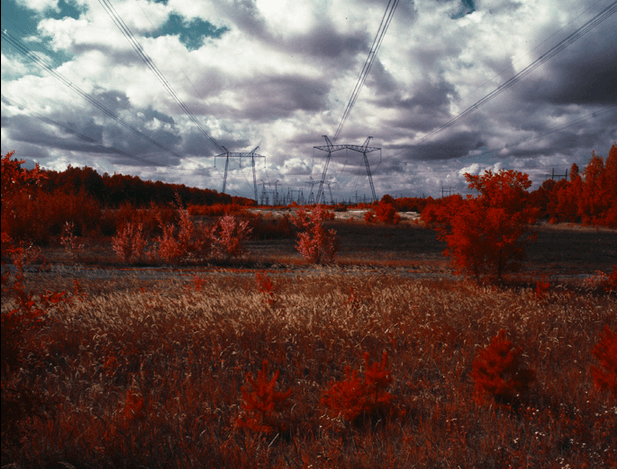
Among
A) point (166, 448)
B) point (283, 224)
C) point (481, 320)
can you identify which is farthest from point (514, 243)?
point (283, 224)

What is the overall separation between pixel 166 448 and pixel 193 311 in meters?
3.34

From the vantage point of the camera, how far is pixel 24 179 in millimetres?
2332

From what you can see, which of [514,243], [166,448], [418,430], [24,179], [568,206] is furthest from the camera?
[568,206]

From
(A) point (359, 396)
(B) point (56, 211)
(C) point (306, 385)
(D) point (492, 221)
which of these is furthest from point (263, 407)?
(B) point (56, 211)

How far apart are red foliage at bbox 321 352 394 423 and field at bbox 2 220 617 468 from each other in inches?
Result: 0.6

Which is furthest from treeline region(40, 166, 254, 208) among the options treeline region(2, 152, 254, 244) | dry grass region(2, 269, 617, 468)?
dry grass region(2, 269, 617, 468)

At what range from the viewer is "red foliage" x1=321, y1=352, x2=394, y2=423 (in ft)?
9.92

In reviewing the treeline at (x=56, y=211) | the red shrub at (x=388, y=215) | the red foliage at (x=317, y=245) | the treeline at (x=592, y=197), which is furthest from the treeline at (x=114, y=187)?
the treeline at (x=592, y=197)

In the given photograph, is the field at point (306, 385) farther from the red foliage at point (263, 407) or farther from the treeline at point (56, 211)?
the treeline at point (56, 211)

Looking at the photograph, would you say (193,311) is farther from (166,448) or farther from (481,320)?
(481,320)

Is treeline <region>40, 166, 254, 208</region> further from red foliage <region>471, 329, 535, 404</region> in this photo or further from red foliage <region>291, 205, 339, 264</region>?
red foliage <region>471, 329, 535, 404</region>

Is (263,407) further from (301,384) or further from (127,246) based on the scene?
(127,246)

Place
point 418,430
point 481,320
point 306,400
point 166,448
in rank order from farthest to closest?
point 481,320 → point 306,400 → point 418,430 → point 166,448

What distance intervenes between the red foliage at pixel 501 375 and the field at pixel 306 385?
1 centimetres
